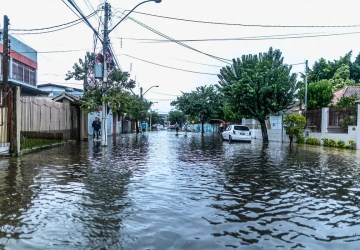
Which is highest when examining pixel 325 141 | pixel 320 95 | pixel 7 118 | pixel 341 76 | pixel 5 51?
pixel 341 76

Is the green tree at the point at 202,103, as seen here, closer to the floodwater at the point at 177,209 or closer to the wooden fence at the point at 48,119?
the wooden fence at the point at 48,119

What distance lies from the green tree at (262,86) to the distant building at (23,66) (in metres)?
18.5

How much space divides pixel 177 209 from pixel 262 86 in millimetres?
24839

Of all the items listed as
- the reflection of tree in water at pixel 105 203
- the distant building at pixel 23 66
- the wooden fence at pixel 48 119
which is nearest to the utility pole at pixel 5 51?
the wooden fence at pixel 48 119

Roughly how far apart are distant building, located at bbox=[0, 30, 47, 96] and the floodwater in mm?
25841

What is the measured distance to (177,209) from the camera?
22.3 feet

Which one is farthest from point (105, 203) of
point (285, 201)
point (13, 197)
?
point (285, 201)

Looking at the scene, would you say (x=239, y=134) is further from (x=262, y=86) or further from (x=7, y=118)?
(x=7, y=118)

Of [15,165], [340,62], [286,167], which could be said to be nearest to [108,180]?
[15,165]

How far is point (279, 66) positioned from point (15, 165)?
24.1 metres

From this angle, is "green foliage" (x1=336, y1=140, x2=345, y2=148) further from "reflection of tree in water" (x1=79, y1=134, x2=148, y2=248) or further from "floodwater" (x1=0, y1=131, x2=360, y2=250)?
"reflection of tree in water" (x1=79, y1=134, x2=148, y2=248)

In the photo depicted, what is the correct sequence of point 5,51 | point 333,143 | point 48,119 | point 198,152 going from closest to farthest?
point 5,51
point 198,152
point 48,119
point 333,143

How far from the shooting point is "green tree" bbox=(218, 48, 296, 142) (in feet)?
98.9

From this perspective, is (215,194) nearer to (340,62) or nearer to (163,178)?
(163,178)
